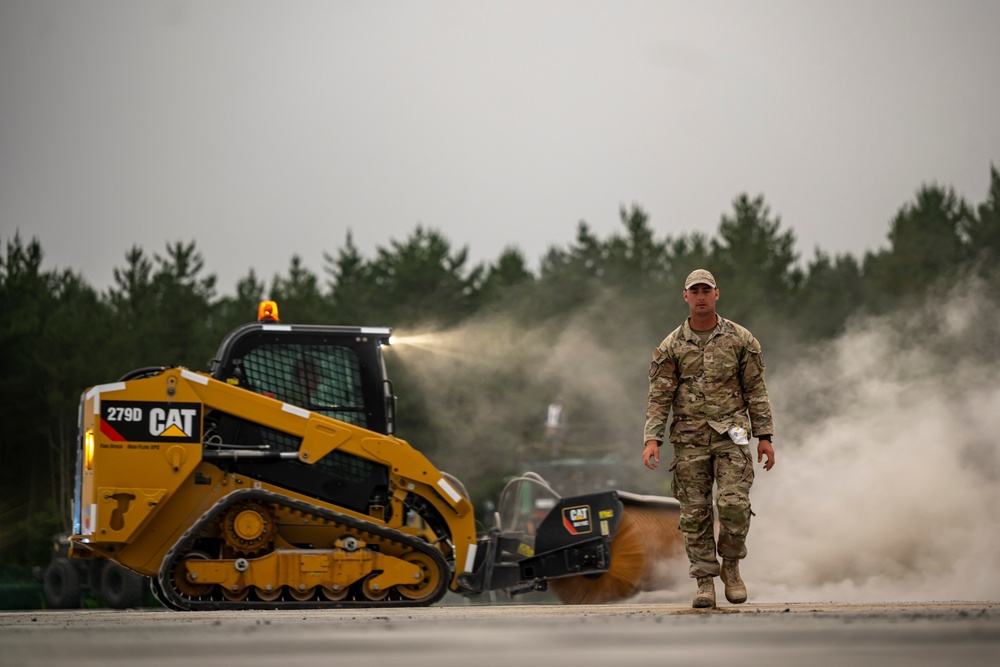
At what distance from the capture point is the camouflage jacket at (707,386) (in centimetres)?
792

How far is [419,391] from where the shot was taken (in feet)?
146

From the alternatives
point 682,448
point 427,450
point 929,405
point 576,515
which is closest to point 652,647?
point 682,448

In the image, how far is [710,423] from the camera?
789 centimetres

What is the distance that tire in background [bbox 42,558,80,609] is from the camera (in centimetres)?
1955

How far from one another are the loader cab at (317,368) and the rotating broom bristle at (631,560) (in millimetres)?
2094

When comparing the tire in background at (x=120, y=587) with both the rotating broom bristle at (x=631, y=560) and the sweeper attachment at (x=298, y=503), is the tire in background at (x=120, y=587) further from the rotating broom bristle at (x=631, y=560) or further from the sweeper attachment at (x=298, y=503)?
the rotating broom bristle at (x=631, y=560)

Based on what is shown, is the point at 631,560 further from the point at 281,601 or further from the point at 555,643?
the point at 555,643

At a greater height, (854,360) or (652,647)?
(854,360)

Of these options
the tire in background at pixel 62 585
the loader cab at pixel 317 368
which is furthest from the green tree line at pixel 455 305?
the loader cab at pixel 317 368

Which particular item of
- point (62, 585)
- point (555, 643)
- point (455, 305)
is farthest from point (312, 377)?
point (455, 305)

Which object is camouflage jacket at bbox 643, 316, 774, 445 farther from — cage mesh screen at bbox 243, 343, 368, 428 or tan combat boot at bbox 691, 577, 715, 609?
cage mesh screen at bbox 243, 343, 368, 428

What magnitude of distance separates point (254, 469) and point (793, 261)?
62.7m

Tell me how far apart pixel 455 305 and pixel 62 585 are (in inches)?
1430

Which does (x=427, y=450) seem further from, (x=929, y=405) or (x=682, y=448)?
(x=682, y=448)
